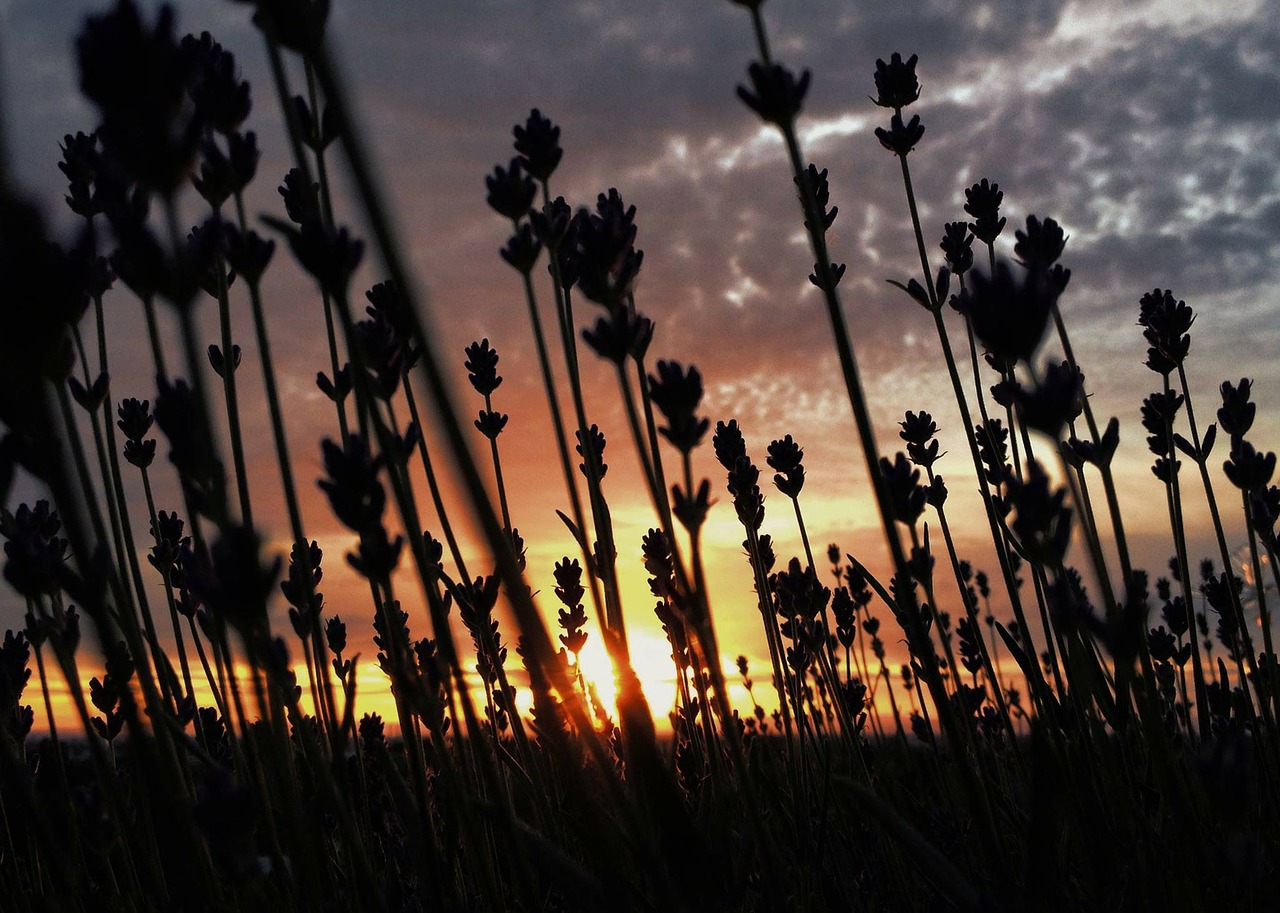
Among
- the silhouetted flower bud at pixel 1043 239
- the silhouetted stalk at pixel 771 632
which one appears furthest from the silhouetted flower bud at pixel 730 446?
the silhouetted flower bud at pixel 1043 239

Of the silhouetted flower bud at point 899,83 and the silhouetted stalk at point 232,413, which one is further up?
the silhouetted flower bud at point 899,83

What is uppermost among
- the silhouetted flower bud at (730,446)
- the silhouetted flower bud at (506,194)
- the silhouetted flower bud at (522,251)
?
the silhouetted flower bud at (506,194)

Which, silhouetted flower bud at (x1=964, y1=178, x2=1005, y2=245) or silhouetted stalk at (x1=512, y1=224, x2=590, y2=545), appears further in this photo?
silhouetted flower bud at (x1=964, y1=178, x2=1005, y2=245)

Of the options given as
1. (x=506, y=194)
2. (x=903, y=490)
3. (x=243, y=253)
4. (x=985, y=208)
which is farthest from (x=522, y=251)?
(x=985, y=208)

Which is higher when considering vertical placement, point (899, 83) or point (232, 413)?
point (899, 83)

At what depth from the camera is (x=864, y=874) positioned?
274 centimetres

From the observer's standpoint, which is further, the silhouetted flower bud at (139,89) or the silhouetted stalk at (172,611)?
the silhouetted stalk at (172,611)

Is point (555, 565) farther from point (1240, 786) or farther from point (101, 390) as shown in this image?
point (1240, 786)

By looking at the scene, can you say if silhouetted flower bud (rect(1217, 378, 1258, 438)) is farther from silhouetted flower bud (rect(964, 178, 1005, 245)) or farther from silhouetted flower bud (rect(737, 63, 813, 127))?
silhouetted flower bud (rect(737, 63, 813, 127))

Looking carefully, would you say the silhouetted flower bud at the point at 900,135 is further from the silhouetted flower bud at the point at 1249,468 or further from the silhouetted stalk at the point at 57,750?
the silhouetted stalk at the point at 57,750

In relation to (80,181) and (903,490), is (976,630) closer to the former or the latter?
(903,490)

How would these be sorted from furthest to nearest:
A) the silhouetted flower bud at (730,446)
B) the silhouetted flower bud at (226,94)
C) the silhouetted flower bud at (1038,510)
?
1. the silhouetted flower bud at (730,446)
2. the silhouetted flower bud at (226,94)
3. the silhouetted flower bud at (1038,510)

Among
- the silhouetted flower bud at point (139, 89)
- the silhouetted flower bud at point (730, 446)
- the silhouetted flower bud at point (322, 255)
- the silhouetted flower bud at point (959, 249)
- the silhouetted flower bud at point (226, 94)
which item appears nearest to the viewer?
the silhouetted flower bud at point (139, 89)

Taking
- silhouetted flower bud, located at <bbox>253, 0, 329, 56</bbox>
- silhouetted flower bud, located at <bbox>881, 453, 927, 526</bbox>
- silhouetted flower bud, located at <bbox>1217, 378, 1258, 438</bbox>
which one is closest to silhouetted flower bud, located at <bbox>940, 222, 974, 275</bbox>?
silhouetted flower bud, located at <bbox>1217, 378, 1258, 438</bbox>
